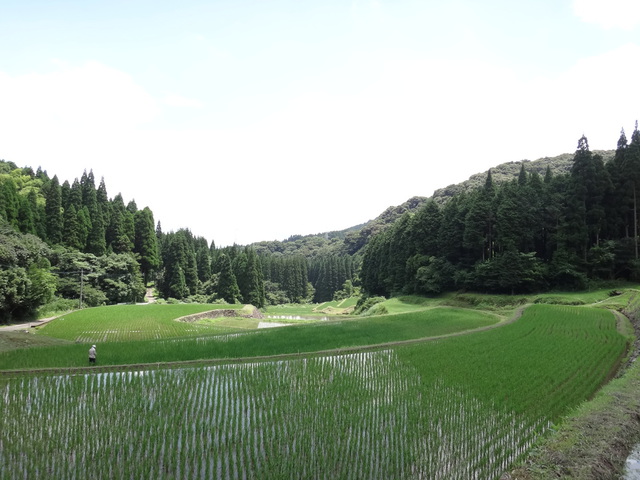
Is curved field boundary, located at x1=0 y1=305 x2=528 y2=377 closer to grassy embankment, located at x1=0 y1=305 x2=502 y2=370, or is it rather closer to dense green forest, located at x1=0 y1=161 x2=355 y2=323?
grassy embankment, located at x1=0 y1=305 x2=502 y2=370

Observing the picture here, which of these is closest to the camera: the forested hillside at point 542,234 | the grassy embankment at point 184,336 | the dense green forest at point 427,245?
the grassy embankment at point 184,336

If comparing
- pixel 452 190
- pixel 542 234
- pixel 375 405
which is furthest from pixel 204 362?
pixel 452 190

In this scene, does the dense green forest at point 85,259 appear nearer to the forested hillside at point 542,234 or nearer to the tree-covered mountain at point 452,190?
the forested hillside at point 542,234

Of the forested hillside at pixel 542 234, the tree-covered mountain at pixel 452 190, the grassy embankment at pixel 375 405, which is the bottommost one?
the grassy embankment at pixel 375 405

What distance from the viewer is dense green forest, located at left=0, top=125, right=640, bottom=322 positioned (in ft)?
122

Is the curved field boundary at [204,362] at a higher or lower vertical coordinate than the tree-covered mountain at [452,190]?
lower

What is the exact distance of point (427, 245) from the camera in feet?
168

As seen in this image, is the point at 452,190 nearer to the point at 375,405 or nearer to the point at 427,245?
the point at 427,245

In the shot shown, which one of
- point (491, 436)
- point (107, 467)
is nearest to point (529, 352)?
point (491, 436)

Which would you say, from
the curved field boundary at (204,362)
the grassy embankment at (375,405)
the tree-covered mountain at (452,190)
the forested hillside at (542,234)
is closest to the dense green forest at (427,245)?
the forested hillside at (542,234)

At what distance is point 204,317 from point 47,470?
2979 cm

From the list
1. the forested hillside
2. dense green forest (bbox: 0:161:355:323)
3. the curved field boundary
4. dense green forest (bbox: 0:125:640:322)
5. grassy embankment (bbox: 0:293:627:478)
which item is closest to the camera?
grassy embankment (bbox: 0:293:627:478)

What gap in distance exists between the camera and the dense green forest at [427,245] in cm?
3712

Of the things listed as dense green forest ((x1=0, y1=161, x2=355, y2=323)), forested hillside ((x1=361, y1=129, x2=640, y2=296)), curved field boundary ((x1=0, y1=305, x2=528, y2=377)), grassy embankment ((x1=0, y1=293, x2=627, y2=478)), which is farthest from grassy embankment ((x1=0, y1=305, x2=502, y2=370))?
forested hillside ((x1=361, y1=129, x2=640, y2=296))
